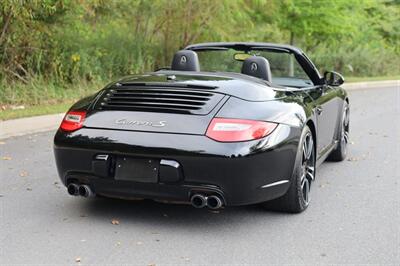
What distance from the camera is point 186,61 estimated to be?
6098mm

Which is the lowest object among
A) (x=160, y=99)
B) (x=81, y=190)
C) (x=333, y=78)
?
(x=81, y=190)

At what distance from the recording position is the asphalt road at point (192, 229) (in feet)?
13.7

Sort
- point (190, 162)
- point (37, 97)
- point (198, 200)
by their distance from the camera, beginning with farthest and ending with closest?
point (37, 97)
point (198, 200)
point (190, 162)

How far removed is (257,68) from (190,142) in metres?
1.54

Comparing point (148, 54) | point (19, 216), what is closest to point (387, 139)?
point (19, 216)

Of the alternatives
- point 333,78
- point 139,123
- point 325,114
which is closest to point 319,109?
point 325,114

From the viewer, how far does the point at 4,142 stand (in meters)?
8.81

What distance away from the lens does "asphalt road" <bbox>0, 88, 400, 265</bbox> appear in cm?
418

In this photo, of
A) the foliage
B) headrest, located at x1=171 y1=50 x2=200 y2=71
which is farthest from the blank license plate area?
the foliage

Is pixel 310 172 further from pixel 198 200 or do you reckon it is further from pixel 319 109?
pixel 198 200

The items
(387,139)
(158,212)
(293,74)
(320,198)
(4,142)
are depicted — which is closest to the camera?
(158,212)

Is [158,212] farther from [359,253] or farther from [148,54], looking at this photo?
[148,54]

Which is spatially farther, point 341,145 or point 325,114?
point 341,145

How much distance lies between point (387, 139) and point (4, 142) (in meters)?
6.00
